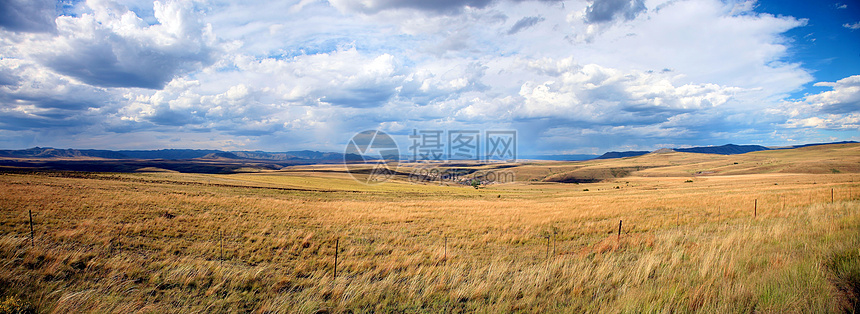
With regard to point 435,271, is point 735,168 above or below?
below

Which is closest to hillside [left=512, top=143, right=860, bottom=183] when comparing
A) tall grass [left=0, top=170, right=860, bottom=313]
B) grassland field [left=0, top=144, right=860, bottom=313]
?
grassland field [left=0, top=144, right=860, bottom=313]

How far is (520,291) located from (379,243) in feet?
24.3

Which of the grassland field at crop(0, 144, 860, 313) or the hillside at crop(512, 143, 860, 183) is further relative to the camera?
the hillside at crop(512, 143, 860, 183)

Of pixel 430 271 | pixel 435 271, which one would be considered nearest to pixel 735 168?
pixel 435 271

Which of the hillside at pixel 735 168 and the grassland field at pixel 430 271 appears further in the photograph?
the hillside at pixel 735 168

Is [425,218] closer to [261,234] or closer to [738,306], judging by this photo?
[261,234]

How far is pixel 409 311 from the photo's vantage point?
15.7 feet

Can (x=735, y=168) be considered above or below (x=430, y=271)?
below

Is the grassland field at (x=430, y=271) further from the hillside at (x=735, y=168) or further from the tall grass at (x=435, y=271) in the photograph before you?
the hillside at (x=735, y=168)

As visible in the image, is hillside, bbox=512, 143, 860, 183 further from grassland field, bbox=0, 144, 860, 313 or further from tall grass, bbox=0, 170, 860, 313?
tall grass, bbox=0, 170, 860, 313

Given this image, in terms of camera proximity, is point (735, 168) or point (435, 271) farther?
point (735, 168)

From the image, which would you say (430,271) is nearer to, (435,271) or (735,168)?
(435,271)

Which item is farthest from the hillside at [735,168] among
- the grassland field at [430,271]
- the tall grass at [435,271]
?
the tall grass at [435,271]

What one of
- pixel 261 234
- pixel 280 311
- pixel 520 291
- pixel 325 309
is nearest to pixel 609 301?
pixel 520 291
